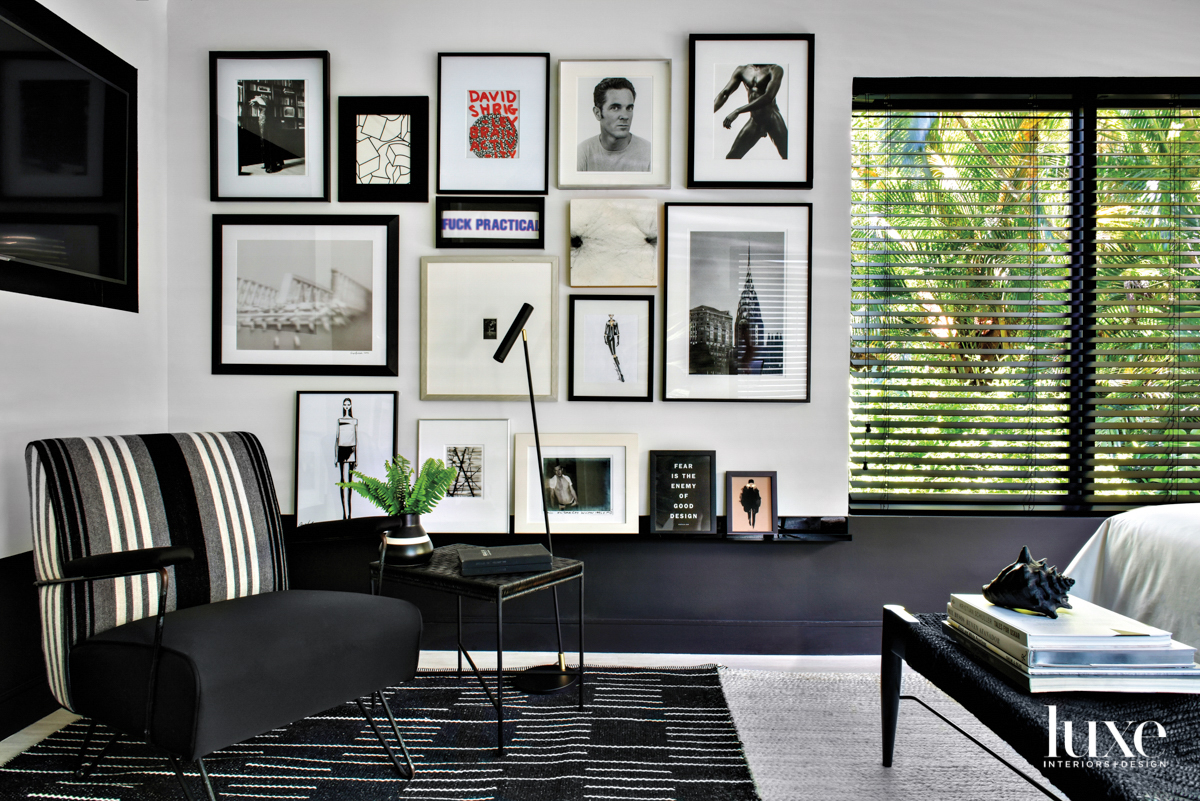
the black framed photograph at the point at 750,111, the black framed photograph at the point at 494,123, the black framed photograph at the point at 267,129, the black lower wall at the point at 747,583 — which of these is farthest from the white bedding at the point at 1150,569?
the black framed photograph at the point at 267,129

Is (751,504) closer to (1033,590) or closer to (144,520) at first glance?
(1033,590)

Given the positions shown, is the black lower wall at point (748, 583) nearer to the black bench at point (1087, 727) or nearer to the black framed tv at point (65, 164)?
the black bench at point (1087, 727)

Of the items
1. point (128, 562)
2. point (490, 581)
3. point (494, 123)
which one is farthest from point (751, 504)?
point (128, 562)

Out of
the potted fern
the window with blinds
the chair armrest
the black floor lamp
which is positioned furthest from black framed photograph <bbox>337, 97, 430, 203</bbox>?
the window with blinds

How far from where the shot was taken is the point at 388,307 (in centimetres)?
278

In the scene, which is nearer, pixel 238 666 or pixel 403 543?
pixel 238 666

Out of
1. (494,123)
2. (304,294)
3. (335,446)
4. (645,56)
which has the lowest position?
(335,446)

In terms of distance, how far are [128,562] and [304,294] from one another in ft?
4.84

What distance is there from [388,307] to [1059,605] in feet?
7.94

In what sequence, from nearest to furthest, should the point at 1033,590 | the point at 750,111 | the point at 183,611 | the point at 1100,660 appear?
the point at 1100,660
the point at 1033,590
the point at 183,611
the point at 750,111

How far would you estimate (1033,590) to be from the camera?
4.93 ft

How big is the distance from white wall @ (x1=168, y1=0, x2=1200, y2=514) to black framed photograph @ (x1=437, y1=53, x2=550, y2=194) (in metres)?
0.07

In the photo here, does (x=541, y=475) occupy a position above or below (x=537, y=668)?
above

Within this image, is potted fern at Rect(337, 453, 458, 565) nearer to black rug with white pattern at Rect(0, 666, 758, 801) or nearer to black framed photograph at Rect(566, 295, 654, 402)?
black rug with white pattern at Rect(0, 666, 758, 801)
